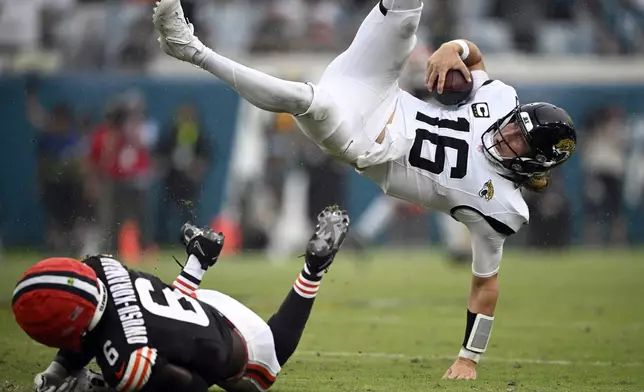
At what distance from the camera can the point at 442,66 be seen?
5.59m

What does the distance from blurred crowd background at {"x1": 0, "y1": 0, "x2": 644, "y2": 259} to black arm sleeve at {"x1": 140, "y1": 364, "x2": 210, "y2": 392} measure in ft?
28.5

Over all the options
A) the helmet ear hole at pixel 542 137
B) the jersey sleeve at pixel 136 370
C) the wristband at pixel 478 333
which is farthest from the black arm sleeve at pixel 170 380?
the helmet ear hole at pixel 542 137

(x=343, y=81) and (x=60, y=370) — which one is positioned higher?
(x=343, y=81)

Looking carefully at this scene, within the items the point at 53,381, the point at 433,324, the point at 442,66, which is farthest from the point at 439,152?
the point at 433,324

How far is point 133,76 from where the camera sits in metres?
15.2

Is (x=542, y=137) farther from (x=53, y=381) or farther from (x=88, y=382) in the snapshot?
(x=53, y=381)

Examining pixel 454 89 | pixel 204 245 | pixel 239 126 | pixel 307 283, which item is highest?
pixel 454 89

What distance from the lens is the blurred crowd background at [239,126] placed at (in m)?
13.7

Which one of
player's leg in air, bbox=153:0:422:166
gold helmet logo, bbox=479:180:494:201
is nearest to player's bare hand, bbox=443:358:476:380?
gold helmet logo, bbox=479:180:494:201

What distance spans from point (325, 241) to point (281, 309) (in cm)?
39

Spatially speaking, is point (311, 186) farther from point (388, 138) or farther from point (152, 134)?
point (388, 138)

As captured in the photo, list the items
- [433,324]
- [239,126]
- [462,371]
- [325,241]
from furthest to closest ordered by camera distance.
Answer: [239,126] < [433,324] < [462,371] < [325,241]

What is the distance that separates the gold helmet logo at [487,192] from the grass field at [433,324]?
910 mm

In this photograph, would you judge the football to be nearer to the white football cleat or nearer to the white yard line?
the white football cleat
